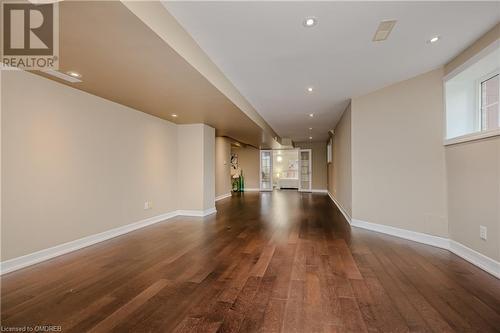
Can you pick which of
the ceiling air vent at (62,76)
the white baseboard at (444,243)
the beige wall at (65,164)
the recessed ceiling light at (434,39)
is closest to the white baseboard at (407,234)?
the white baseboard at (444,243)

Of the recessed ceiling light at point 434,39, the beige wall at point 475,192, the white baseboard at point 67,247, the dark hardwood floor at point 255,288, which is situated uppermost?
the recessed ceiling light at point 434,39

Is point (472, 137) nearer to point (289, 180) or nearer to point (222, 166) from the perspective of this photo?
point (222, 166)

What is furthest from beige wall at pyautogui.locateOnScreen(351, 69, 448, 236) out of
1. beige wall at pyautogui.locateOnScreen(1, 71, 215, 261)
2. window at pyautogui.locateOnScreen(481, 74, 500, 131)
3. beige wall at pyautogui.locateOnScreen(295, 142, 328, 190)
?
beige wall at pyautogui.locateOnScreen(295, 142, 328, 190)

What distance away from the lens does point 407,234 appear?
3732 millimetres

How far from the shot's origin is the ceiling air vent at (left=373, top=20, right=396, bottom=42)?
2.26 meters

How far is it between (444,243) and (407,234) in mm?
477

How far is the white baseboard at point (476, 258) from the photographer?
248 centimetres

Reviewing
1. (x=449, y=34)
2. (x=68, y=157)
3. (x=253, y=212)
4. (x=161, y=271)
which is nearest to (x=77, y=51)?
(x=68, y=157)

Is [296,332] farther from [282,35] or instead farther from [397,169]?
[397,169]

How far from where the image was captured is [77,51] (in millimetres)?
2158

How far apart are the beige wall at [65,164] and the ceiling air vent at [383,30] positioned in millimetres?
3886

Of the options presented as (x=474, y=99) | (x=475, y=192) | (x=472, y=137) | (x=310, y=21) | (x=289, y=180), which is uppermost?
(x=310, y=21)

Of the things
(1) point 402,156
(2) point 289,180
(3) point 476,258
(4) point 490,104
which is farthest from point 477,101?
(2) point 289,180

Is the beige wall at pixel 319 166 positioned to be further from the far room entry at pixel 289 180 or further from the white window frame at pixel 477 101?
the white window frame at pixel 477 101
